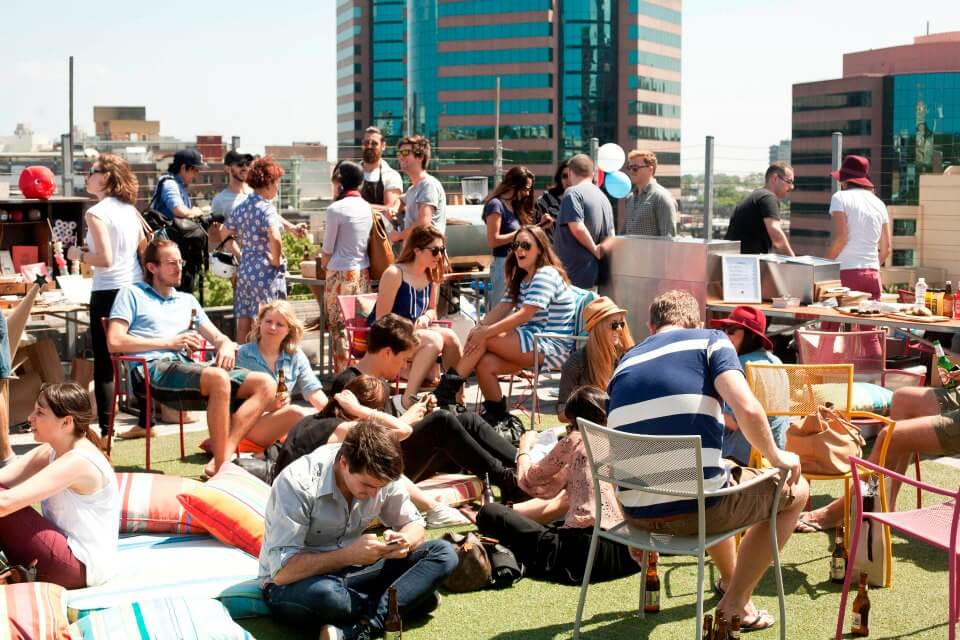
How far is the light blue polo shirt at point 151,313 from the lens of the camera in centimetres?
618

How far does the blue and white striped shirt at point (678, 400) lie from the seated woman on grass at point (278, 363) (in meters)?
2.54

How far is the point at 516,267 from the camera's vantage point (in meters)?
7.21

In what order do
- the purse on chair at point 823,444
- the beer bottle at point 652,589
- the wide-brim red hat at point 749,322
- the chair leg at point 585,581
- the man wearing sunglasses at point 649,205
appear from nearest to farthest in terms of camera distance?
the chair leg at point 585,581, the beer bottle at point 652,589, the purse on chair at point 823,444, the wide-brim red hat at point 749,322, the man wearing sunglasses at point 649,205

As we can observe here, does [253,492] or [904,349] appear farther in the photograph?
[904,349]

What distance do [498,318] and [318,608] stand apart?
11.2 ft

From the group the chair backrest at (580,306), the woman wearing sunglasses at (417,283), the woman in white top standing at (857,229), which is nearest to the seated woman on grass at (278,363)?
the woman wearing sunglasses at (417,283)

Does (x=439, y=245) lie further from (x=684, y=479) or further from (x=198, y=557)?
(x=684, y=479)

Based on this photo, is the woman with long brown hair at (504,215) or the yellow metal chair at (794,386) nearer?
the yellow metal chair at (794,386)

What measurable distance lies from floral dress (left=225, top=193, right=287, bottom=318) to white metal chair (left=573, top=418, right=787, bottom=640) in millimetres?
4474

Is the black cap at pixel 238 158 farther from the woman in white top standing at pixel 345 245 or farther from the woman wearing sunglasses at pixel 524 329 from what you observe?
the woman wearing sunglasses at pixel 524 329

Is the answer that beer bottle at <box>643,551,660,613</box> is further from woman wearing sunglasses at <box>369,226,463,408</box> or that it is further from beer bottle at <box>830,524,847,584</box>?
woman wearing sunglasses at <box>369,226,463,408</box>

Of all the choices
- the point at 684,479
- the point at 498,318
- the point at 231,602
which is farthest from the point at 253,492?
the point at 498,318

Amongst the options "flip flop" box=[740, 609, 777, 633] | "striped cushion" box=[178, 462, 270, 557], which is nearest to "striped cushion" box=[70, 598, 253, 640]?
"striped cushion" box=[178, 462, 270, 557]

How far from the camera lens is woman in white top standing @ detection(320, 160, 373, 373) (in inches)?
316
